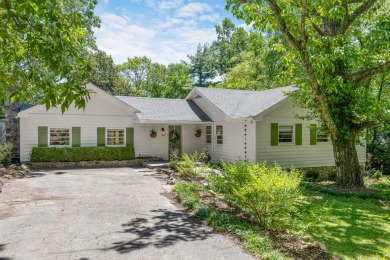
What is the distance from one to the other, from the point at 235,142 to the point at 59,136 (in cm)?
947

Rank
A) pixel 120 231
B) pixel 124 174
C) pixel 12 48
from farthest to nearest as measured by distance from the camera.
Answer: pixel 124 174 < pixel 120 231 < pixel 12 48

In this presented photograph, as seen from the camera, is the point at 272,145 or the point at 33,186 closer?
the point at 33,186

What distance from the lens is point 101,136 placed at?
16828 millimetres

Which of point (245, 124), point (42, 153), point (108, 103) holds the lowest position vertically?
point (42, 153)

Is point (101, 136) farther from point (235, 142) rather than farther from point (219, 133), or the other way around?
point (235, 142)

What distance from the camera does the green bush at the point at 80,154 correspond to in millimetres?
15195

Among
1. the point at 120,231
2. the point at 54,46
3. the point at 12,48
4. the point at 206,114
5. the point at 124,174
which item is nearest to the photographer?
the point at 54,46

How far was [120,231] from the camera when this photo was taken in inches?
230

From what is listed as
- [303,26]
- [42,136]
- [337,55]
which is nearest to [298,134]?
[337,55]

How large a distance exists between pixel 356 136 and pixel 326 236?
7.26 meters

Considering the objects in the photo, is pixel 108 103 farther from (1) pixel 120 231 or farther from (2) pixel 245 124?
(1) pixel 120 231

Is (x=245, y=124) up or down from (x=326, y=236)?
up

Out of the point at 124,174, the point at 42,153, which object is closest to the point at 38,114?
the point at 42,153

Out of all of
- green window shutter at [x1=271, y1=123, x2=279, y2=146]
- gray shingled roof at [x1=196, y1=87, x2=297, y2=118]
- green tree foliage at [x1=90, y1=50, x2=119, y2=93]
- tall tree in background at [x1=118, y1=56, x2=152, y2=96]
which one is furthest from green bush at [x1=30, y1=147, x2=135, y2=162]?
tall tree in background at [x1=118, y1=56, x2=152, y2=96]
